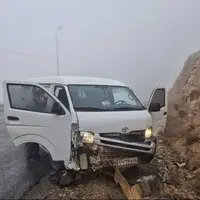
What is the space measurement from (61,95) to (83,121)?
3.33 feet

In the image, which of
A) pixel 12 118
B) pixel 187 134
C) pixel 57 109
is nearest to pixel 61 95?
pixel 57 109

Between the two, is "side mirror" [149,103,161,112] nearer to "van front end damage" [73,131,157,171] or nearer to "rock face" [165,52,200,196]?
"van front end damage" [73,131,157,171]

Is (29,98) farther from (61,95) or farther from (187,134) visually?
(187,134)

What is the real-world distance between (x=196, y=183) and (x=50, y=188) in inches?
89.4

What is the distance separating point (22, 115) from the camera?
20.0 ft

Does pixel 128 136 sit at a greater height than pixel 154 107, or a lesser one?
lesser

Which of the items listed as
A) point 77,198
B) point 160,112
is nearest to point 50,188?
point 77,198

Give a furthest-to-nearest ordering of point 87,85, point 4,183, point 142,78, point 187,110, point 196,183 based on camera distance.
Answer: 1. point 142,78
2. point 187,110
3. point 87,85
4. point 4,183
5. point 196,183

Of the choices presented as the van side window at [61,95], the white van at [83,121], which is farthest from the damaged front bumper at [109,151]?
the van side window at [61,95]

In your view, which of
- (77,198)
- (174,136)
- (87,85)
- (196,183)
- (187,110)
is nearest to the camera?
(77,198)

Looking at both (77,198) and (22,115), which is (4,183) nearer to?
(22,115)

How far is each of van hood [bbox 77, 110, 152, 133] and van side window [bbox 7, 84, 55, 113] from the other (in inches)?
31.7

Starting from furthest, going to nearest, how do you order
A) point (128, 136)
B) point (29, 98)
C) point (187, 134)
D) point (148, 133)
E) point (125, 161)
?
point (187, 134) < point (29, 98) < point (148, 133) < point (128, 136) < point (125, 161)

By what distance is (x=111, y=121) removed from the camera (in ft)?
18.0
